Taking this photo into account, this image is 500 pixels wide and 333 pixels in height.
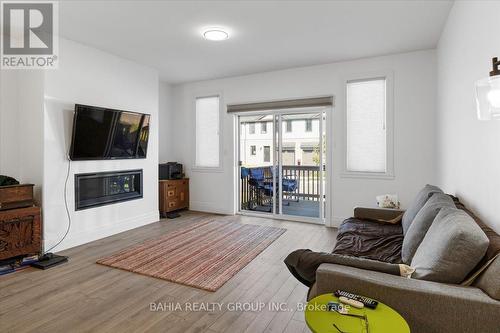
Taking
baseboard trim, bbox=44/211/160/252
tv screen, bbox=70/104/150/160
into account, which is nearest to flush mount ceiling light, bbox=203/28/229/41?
tv screen, bbox=70/104/150/160

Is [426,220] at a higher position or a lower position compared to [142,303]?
higher

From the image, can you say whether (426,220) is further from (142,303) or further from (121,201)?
(121,201)

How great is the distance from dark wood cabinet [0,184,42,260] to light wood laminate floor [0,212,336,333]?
0.33 metres

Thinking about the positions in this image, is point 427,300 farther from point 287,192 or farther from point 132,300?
point 287,192

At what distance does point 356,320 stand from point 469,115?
79.5 inches

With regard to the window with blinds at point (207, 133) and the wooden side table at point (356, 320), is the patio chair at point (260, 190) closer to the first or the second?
the window with blinds at point (207, 133)

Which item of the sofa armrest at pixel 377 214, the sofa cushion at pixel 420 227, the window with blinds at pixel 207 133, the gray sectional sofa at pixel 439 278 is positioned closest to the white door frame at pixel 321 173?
the window with blinds at pixel 207 133

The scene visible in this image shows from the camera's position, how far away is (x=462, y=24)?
2.52m

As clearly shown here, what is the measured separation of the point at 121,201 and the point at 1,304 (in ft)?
7.23

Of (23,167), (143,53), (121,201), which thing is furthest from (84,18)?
(121,201)

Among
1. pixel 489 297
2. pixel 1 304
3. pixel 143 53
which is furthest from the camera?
pixel 143 53

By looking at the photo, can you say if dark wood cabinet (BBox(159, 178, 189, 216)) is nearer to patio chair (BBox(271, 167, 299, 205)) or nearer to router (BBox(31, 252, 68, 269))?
patio chair (BBox(271, 167, 299, 205))

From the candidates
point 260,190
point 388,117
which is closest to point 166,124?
point 260,190

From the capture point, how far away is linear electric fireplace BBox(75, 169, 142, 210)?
3921 millimetres
